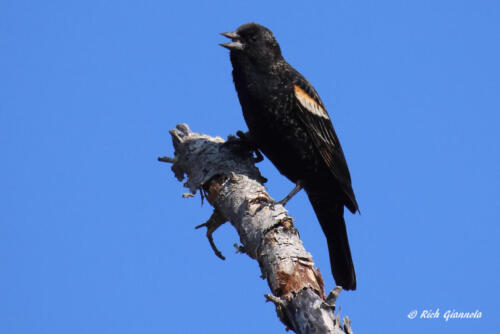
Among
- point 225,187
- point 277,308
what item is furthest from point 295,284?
point 225,187

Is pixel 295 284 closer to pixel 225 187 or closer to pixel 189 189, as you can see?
pixel 225 187

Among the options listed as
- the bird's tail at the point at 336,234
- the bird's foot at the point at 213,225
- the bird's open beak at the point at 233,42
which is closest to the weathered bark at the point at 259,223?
the bird's foot at the point at 213,225

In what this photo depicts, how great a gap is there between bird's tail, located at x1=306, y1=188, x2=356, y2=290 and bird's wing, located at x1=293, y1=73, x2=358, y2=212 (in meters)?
0.17

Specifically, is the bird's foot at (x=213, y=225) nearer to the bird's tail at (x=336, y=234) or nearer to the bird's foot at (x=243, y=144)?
the bird's foot at (x=243, y=144)

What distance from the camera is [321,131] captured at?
5129mm

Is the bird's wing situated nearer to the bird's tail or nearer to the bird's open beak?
the bird's tail

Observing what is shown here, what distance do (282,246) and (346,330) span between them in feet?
2.52

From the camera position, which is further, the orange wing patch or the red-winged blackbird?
the orange wing patch

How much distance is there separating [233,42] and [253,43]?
0.18m

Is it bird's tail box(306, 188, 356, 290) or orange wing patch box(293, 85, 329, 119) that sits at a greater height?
orange wing patch box(293, 85, 329, 119)

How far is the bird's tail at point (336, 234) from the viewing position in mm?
5230

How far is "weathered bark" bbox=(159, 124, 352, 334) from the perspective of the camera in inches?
119

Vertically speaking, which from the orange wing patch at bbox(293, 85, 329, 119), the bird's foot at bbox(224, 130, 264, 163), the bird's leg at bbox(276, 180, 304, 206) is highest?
the orange wing patch at bbox(293, 85, 329, 119)

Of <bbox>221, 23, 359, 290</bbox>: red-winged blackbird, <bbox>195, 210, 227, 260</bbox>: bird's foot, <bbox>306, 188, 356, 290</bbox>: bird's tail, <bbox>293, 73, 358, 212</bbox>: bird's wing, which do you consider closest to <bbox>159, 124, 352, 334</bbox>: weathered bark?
<bbox>195, 210, 227, 260</bbox>: bird's foot
